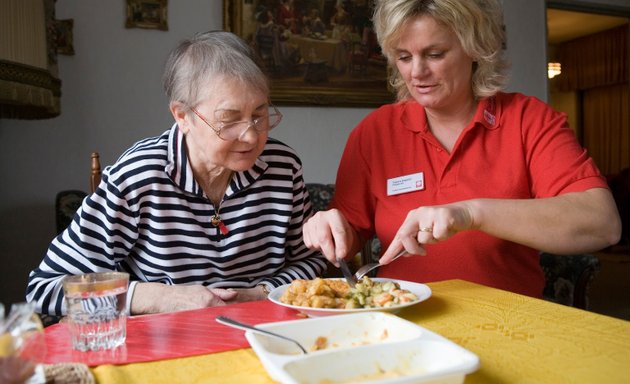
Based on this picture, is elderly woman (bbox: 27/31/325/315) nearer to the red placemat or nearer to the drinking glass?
the red placemat

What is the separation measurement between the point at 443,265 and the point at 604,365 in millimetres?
825

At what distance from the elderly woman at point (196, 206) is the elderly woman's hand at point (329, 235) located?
8.2 inches

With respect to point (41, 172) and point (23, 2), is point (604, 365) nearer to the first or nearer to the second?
point (23, 2)

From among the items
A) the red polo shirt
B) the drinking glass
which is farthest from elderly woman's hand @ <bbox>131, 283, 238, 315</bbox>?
the red polo shirt

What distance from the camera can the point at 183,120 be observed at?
1.52 metres

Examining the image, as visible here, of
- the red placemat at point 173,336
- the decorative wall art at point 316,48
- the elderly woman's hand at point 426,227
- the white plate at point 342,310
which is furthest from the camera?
the decorative wall art at point 316,48

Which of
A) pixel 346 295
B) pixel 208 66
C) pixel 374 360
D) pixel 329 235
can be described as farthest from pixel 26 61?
pixel 374 360

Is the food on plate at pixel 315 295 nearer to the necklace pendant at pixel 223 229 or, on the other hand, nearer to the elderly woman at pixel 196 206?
the elderly woman at pixel 196 206

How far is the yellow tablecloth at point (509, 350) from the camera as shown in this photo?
0.79 metres

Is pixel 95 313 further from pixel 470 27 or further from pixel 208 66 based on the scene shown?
pixel 470 27

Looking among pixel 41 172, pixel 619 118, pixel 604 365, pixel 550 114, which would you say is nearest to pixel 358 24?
pixel 41 172

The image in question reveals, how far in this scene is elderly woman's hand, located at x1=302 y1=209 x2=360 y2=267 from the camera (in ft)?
4.50

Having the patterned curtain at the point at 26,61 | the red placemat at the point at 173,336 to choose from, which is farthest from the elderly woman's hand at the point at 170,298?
the patterned curtain at the point at 26,61

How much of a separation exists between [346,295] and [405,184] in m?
0.66
